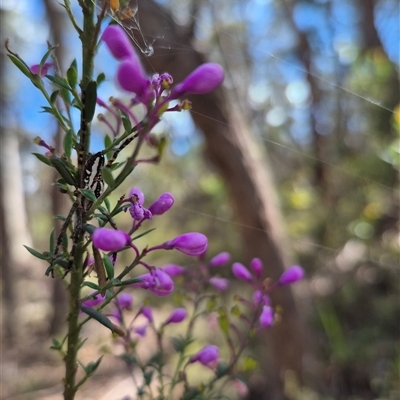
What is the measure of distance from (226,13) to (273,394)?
3.56 m

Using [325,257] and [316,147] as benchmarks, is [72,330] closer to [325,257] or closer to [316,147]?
[325,257]

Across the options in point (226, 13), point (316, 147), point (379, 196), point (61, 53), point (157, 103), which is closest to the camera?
point (157, 103)

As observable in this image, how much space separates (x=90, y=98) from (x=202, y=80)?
9 cm

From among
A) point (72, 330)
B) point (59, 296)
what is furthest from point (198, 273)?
point (59, 296)

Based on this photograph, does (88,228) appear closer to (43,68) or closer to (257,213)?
(43,68)

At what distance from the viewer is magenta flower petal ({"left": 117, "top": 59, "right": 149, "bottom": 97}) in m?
0.30

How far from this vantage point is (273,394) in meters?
2.21

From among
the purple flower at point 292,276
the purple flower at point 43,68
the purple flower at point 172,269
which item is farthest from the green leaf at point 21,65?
the purple flower at point 292,276

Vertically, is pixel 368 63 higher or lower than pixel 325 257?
higher

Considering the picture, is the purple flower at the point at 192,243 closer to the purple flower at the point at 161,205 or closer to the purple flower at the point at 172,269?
the purple flower at the point at 161,205

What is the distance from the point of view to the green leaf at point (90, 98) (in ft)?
1.09

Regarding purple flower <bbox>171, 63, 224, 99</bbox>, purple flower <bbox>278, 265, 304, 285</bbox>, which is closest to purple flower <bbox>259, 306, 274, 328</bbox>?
purple flower <bbox>278, 265, 304, 285</bbox>

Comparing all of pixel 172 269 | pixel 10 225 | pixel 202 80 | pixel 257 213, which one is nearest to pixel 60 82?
pixel 202 80

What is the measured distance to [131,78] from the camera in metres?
0.31
